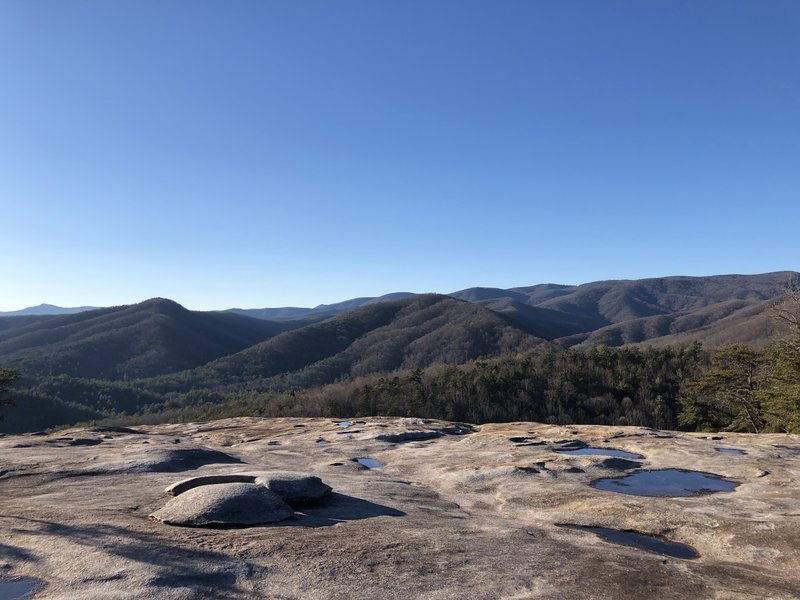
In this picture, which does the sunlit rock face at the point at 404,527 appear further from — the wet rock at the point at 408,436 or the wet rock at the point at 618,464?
the wet rock at the point at 408,436

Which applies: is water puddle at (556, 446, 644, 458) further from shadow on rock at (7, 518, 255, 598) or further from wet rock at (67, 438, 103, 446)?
wet rock at (67, 438, 103, 446)

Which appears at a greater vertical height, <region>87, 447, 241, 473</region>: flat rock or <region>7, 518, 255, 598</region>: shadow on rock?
<region>7, 518, 255, 598</region>: shadow on rock

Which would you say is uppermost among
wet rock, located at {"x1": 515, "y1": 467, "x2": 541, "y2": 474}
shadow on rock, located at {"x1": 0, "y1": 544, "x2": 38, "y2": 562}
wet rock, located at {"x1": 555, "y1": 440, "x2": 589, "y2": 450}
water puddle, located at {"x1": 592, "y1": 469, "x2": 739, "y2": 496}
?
shadow on rock, located at {"x1": 0, "y1": 544, "x2": 38, "y2": 562}

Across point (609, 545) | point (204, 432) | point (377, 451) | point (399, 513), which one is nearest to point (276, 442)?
point (377, 451)

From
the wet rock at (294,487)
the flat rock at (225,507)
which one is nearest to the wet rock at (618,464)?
the wet rock at (294,487)

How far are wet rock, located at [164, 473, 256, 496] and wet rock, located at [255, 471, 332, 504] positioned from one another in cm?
78

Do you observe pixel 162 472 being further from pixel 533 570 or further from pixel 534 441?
pixel 534 441

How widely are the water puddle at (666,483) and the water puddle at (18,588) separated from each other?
1074 inches

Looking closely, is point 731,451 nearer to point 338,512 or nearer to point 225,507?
point 338,512

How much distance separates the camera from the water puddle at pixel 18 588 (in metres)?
13.7

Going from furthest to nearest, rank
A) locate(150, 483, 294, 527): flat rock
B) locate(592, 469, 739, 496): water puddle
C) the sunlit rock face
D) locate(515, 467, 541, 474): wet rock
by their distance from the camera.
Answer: locate(515, 467, 541, 474): wet rock → locate(592, 469, 739, 496): water puddle → locate(150, 483, 294, 527): flat rock → the sunlit rock face

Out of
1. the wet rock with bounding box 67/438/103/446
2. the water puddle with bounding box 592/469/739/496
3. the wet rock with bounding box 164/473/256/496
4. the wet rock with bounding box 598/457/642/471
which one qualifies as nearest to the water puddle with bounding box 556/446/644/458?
the wet rock with bounding box 598/457/642/471

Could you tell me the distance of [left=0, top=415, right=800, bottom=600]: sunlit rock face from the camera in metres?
15.4

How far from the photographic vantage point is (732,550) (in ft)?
65.7
